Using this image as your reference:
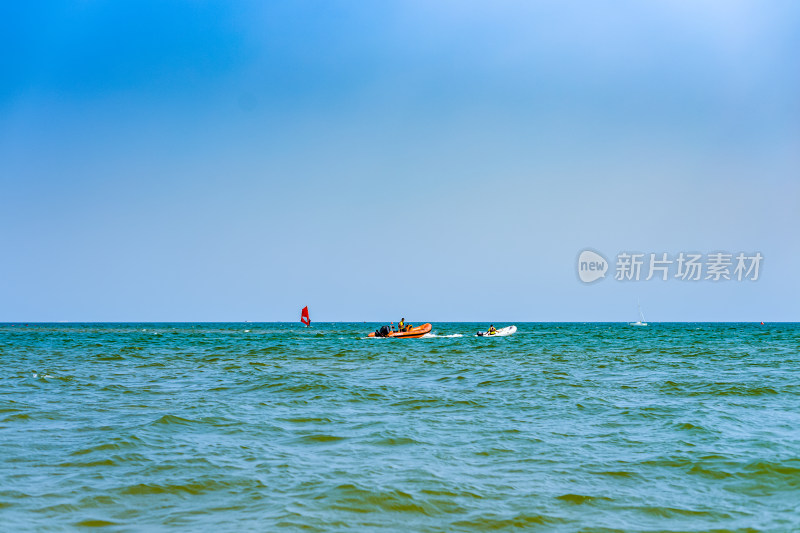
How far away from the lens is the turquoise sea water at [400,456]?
21.8 feet

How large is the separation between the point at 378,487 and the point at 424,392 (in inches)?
345

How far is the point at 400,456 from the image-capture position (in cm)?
910

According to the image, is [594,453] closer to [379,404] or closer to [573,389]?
[379,404]

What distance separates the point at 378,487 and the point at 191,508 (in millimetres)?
2113

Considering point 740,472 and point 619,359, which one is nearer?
point 740,472

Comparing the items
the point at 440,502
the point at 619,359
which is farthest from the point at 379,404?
the point at 619,359

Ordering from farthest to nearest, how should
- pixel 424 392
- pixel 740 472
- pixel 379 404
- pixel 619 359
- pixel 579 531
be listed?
1. pixel 619 359
2. pixel 424 392
3. pixel 379 404
4. pixel 740 472
5. pixel 579 531

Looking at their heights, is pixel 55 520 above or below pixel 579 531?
below

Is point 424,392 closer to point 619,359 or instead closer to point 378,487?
Result: point 378,487

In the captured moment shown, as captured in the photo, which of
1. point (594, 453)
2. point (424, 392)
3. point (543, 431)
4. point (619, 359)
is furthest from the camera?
point (619, 359)

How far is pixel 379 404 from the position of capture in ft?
46.1

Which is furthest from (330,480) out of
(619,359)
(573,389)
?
(619,359)

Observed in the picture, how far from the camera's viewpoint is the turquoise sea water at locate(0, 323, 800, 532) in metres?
6.65

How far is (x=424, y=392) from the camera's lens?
16.2 metres
